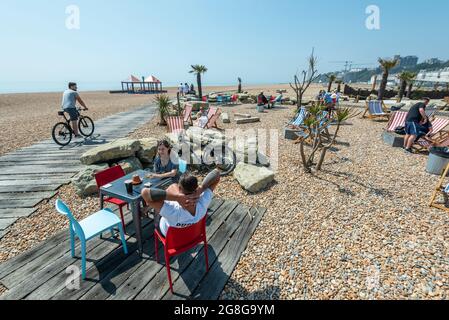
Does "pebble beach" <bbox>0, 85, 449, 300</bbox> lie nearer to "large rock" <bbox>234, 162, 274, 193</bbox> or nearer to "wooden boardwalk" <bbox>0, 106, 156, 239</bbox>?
"large rock" <bbox>234, 162, 274, 193</bbox>

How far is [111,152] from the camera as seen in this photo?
490 centimetres

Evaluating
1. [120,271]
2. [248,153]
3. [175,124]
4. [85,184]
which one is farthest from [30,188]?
[175,124]

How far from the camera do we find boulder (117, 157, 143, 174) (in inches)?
188

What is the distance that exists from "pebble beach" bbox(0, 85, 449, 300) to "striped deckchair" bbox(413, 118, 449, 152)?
4.62 feet

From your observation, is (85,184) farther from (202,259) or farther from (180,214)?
(180,214)

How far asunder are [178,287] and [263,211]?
196 centimetres

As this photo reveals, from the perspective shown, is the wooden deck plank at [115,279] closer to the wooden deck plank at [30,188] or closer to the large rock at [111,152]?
the large rock at [111,152]

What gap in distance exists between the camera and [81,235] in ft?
7.95

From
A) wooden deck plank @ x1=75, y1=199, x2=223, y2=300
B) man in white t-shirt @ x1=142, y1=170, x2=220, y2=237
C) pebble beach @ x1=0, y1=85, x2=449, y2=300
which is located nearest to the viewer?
man in white t-shirt @ x1=142, y1=170, x2=220, y2=237

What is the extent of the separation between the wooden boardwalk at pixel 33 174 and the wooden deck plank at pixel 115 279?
2121 mm

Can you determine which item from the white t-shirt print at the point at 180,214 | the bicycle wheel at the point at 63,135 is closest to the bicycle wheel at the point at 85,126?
the bicycle wheel at the point at 63,135

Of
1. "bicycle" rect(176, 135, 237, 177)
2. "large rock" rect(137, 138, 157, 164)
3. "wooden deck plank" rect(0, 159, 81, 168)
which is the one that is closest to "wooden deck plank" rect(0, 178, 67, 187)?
"wooden deck plank" rect(0, 159, 81, 168)

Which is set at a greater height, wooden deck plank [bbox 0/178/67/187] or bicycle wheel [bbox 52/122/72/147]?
bicycle wheel [bbox 52/122/72/147]

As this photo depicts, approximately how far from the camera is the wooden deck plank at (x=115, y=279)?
2342mm
